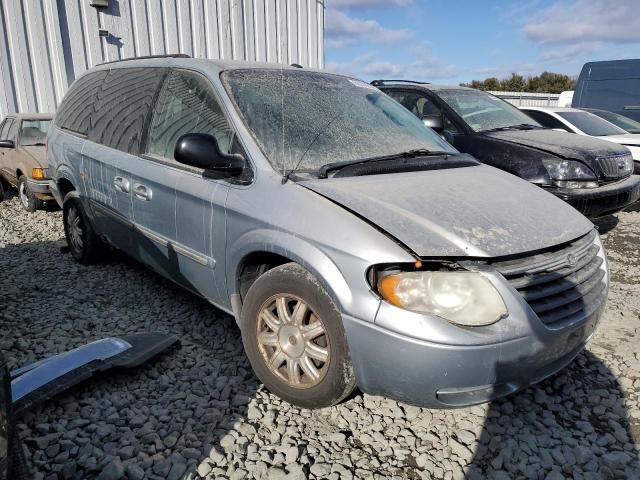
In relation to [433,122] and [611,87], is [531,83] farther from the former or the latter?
[433,122]

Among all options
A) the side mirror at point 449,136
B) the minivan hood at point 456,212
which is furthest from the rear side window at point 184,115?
the side mirror at point 449,136

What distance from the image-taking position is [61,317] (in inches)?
136

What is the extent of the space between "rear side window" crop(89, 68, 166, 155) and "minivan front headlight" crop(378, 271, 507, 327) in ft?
7.56

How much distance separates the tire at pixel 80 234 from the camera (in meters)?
4.30

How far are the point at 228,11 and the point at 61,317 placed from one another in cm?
851

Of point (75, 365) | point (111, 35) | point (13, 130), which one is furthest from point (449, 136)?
point (111, 35)

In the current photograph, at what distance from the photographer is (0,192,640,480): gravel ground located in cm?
208

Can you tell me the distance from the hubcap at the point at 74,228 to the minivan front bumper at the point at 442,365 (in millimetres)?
3392

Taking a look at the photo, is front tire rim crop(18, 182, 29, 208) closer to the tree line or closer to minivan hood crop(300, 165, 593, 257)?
minivan hood crop(300, 165, 593, 257)

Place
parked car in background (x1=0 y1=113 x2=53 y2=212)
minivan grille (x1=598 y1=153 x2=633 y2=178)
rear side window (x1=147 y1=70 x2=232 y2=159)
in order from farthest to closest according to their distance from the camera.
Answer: parked car in background (x1=0 y1=113 x2=53 y2=212) → minivan grille (x1=598 y1=153 x2=633 y2=178) → rear side window (x1=147 y1=70 x2=232 y2=159)

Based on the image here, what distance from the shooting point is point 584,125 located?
24.2 ft

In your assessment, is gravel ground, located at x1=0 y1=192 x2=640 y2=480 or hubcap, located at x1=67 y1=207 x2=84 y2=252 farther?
hubcap, located at x1=67 y1=207 x2=84 y2=252

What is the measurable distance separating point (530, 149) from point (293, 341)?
394 centimetres

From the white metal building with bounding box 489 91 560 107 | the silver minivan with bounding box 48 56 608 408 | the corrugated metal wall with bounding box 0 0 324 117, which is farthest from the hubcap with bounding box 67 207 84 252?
the white metal building with bounding box 489 91 560 107
